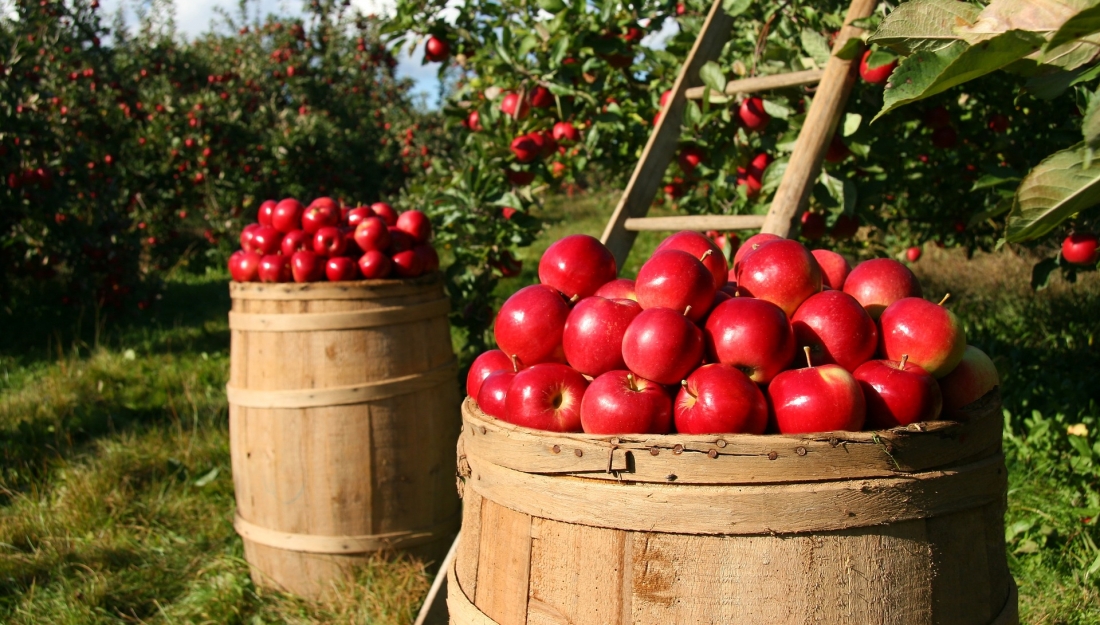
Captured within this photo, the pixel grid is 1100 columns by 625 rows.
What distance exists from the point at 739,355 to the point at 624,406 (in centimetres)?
21

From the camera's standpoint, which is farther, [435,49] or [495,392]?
[435,49]

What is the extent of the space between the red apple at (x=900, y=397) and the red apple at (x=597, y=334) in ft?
1.27

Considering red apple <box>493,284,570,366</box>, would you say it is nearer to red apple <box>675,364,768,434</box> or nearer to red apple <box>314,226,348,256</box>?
red apple <box>675,364,768,434</box>

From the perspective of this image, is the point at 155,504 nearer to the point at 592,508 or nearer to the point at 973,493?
the point at 592,508

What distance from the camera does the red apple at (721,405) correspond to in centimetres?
121

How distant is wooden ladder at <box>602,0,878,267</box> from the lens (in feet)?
8.11

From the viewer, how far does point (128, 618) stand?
2.61 meters

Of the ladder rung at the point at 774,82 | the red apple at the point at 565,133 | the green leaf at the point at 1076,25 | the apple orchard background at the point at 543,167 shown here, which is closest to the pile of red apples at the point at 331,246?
the apple orchard background at the point at 543,167

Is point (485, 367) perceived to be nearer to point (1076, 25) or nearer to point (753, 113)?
point (1076, 25)

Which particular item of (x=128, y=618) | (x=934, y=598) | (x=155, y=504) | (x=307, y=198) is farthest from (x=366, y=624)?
(x=307, y=198)

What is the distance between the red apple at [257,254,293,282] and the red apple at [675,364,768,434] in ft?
5.96

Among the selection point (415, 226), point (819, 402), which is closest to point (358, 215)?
point (415, 226)

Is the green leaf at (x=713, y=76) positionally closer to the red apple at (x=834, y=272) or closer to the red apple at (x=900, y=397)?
the red apple at (x=834, y=272)

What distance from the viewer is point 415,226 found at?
2996 millimetres
